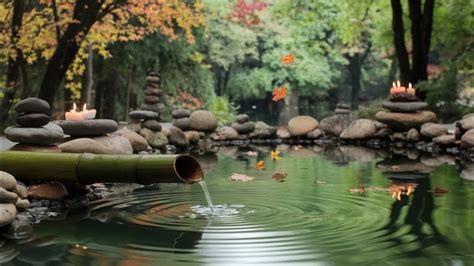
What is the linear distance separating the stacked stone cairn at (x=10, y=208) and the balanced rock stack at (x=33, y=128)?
66.2 inches

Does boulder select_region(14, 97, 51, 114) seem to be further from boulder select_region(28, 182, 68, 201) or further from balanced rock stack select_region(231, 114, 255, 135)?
balanced rock stack select_region(231, 114, 255, 135)

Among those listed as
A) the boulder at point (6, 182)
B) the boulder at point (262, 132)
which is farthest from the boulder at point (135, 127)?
the boulder at point (6, 182)

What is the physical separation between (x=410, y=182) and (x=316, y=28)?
88.9 feet

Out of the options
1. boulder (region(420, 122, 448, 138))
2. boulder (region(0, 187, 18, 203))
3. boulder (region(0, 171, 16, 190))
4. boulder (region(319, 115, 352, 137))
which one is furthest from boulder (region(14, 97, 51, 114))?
boulder (region(319, 115, 352, 137))

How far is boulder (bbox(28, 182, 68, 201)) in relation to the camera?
6.71 metres

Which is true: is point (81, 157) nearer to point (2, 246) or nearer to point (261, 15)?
point (2, 246)

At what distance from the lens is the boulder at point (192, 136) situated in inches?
613

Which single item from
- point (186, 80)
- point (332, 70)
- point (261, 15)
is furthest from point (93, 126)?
point (332, 70)

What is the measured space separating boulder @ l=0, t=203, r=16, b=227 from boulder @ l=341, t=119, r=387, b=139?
11671mm

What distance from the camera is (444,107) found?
17.1m

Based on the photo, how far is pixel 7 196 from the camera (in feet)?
17.9

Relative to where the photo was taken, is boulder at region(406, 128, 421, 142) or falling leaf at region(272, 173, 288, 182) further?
boulder at region(406, 128, 421, 142)

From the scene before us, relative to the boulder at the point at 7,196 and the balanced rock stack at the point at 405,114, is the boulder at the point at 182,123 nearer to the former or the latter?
the balanced rock stack at the point at 405,114

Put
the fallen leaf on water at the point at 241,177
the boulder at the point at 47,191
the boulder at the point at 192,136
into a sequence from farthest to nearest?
the boulder at the point at 192,136 < the fallen leaf on water at the point at 241,177 < the boulder at the point at 47,191
